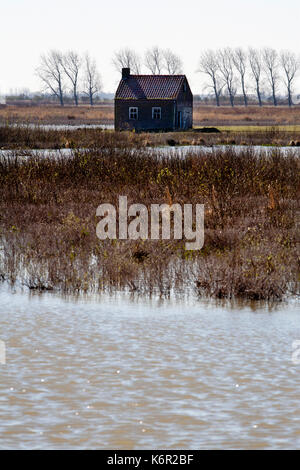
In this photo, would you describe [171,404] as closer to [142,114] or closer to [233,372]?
[233,372]

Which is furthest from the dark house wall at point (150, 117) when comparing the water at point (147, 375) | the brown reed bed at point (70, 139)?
the water at point (147, 375)

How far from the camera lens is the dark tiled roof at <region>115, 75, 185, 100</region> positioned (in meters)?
61.4

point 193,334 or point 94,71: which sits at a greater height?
point 94,71

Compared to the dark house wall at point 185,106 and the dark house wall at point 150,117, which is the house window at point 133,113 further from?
the dark house wall at point 185,106

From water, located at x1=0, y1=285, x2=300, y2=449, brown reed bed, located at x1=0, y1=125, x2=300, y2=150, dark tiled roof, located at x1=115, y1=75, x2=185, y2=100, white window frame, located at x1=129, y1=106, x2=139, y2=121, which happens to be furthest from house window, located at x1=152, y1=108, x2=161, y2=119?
water, located at x1=0, y1=285, x2=300, y2=449

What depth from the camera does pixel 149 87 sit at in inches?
2457

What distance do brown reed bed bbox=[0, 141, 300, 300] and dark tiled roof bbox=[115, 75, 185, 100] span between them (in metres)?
41.5

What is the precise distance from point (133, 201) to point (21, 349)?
335 inches

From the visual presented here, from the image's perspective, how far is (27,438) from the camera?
516cm

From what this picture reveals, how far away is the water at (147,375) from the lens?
528 centimetres

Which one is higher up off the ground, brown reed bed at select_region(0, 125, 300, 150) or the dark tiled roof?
the dark tiled roof

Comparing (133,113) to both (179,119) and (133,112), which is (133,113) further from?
(179,119)

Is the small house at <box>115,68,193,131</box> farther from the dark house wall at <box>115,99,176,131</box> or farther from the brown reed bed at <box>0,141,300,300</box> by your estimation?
the brown reed bed at <box>0,141,300,300</box>
